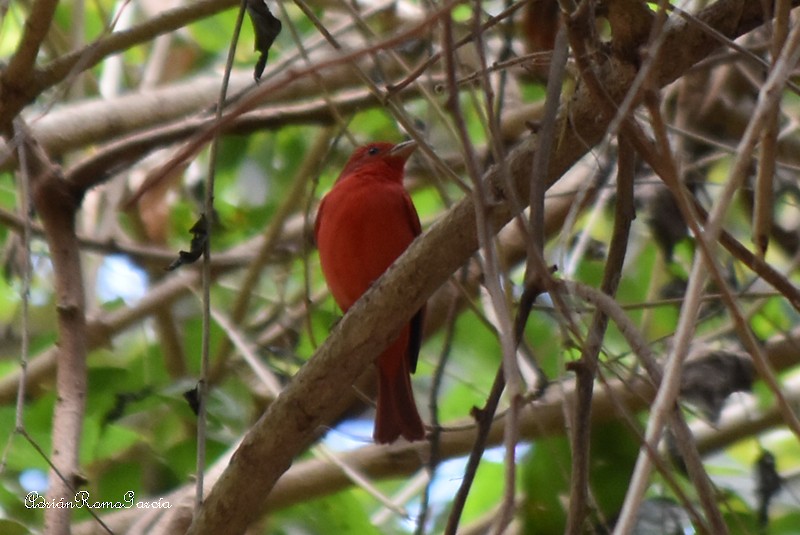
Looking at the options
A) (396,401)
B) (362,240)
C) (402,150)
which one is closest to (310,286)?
(362,240)

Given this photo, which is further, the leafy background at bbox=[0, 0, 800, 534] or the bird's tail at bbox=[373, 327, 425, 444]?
the bird's tail at bbox=[373, 327, 425, 444]

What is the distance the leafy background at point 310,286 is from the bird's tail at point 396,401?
9 centimetres

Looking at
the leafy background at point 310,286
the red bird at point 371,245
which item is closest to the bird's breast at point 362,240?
the red bird at point 371,245

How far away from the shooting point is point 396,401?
12.7ft

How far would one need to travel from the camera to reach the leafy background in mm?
3070

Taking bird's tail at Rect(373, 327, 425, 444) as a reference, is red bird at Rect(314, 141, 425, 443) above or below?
above

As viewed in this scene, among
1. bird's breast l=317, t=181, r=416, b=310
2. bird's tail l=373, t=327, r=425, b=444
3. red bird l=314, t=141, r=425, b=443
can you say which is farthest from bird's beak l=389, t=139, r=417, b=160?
bird's tail l=373, t=327, r=425, b=444

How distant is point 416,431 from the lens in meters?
3.80

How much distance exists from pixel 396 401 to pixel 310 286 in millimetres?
793

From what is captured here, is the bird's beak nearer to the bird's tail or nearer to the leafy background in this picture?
the leafy background

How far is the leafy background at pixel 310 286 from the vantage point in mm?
3070

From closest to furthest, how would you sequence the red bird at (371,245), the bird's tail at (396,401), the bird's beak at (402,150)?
1. the bird's tail at (396,401)
2. the red bird at (371,245)
3. the bird's beak at (402,150)

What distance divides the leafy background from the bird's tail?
85 mm

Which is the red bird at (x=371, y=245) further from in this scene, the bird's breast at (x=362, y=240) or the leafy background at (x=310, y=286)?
the leafy background at (x=310, y=286)
